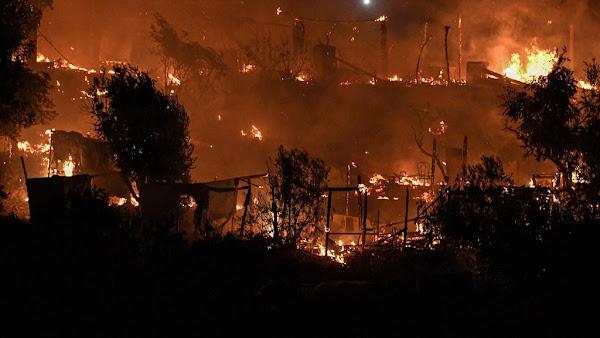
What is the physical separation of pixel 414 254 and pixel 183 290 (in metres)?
6.74

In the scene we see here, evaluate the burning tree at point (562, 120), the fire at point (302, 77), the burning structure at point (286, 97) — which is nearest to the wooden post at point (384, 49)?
the burning structure at point (286, 97)

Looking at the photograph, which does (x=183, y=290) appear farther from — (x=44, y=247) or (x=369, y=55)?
(x=369, y=55)

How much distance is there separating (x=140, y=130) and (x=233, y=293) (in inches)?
386

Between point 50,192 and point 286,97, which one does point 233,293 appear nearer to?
point 50,192

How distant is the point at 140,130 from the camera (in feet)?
62.3

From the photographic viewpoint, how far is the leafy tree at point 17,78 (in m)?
19.9

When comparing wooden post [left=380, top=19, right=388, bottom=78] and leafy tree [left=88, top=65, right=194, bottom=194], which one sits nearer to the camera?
leafy tree [left=88, top=65, right=194, bottom=194]

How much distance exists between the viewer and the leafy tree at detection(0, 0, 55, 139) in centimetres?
1989

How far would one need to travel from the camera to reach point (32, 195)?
16.4 metres

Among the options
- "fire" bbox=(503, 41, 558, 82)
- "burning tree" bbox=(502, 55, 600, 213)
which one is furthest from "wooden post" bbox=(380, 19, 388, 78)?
"burning tree" bbox=(502, 55, 600, 213)

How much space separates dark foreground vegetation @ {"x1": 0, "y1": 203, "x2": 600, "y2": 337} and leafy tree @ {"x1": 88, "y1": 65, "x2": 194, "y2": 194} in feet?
19.4

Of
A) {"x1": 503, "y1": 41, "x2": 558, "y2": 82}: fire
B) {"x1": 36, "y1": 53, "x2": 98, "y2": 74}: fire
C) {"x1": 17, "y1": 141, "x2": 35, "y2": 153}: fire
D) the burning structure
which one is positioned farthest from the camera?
{"x1": 503, "y1": 41, "x2": 558, "y2": 82}: fire

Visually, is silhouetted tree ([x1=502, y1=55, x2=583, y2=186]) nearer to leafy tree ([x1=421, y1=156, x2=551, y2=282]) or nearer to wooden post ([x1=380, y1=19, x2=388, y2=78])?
leafy tree ([x1=421, y1=156, x2=551, y2=282])

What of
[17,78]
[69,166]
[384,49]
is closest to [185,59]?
[384,49]
